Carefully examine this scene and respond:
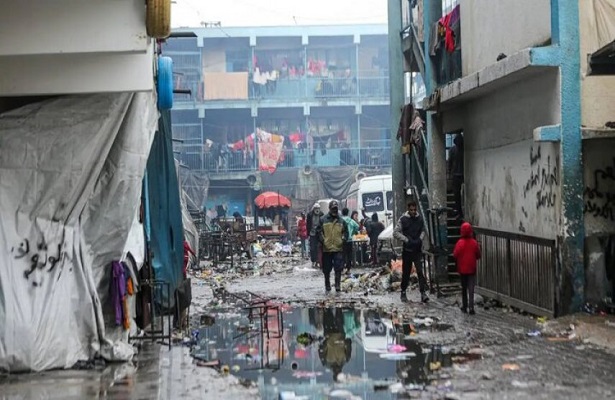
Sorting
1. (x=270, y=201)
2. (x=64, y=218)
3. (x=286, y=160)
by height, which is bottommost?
(x=270, y=201)

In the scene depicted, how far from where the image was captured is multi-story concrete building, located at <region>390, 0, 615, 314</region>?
476 inches

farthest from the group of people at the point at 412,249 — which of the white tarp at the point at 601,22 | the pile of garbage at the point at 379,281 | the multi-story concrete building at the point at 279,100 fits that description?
the multi-story concrete building at the point at 279,100

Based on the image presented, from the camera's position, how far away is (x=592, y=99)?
1219cm

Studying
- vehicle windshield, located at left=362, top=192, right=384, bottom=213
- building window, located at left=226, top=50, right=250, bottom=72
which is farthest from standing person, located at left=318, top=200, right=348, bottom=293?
building window, located at left=226, top=50, right=250, bottom=72

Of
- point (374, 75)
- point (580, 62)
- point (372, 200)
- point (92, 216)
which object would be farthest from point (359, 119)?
point (92, 216)

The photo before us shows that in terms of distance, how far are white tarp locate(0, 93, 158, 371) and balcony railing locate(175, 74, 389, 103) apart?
3626 cm

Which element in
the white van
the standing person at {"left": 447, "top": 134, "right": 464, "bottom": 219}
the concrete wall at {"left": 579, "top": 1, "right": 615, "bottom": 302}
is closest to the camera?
the concrete wall at {"left": 579, "top": 1, "right": 615, "bottom": 302}

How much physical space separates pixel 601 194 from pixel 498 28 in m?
3.87

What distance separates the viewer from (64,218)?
9.32 m

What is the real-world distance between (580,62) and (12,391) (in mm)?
8498

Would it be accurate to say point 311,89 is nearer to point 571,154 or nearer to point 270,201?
point 270,201

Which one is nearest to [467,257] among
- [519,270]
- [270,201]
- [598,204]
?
[519,270]

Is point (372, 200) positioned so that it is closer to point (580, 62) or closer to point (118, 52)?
point (580, 62)

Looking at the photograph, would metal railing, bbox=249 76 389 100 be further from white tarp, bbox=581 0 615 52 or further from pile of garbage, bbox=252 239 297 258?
white tarp, bbox=581 0 615 52
